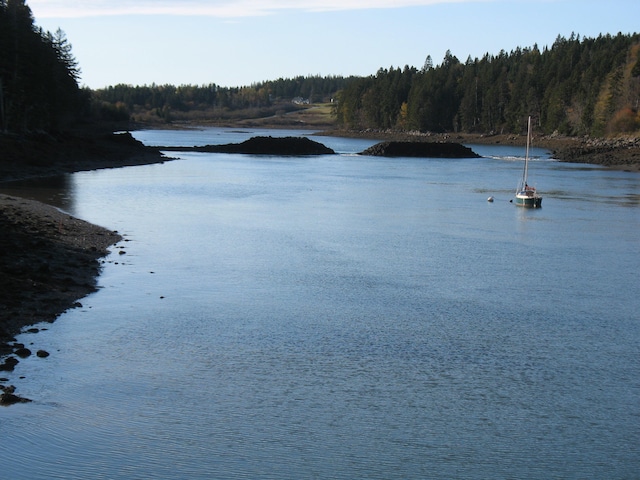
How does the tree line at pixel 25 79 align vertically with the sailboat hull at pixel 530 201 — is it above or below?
above

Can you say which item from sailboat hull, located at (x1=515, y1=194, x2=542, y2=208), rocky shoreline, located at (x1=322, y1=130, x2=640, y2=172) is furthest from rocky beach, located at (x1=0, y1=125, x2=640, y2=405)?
rocky shoreline, located at (x1=322, y1=130, x2=640, y2=172)

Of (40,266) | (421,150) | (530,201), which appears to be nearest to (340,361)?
(40,266)

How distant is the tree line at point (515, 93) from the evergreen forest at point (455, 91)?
0.20 metres

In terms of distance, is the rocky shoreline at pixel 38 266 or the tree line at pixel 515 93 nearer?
the rocky shoreline at pixel 38 266

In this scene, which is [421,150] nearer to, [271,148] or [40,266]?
[271,148]

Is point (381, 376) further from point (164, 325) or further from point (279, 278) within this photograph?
point (279, 278)

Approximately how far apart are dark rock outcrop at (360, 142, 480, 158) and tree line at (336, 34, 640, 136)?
2568 cm

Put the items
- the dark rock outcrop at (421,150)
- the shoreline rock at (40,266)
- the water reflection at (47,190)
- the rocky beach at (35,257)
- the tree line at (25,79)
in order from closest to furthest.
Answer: the rocky beach at (35,257)
the shoreline rock at (40,266)
the water reflection at (47,190)
the tree line at (25,79)
the dark rock outcrop at (421,150)

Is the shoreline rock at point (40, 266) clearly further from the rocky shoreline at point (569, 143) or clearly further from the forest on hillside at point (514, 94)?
the forest on hillside at point (514, 94)

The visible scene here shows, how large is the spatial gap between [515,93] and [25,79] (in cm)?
10271

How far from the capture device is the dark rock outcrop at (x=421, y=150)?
10319 cm

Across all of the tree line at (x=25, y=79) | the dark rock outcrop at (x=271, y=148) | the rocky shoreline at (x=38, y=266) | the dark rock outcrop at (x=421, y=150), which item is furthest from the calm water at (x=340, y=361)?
the dark rock outcrop at (x=421, y=150)

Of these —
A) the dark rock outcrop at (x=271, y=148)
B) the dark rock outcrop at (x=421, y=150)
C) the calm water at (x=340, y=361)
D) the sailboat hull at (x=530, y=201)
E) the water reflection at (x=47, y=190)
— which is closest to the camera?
the calm water at (x=340, y=361)

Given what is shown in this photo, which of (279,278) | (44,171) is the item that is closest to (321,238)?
(279,278)
